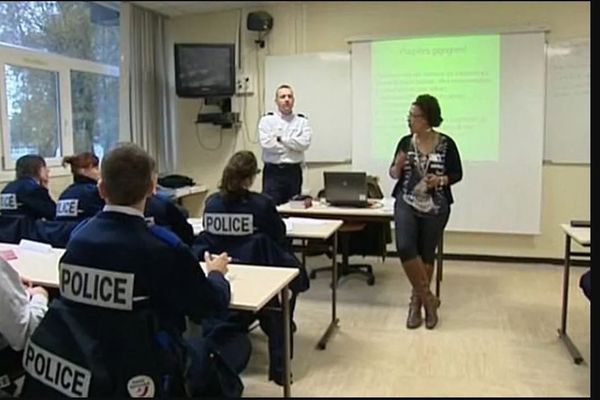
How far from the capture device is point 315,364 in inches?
119

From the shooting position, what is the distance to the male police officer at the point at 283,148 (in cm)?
465

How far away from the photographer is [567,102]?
4.95 meters

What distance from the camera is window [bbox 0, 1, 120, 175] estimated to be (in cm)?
342

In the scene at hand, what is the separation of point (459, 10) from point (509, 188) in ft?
5.59

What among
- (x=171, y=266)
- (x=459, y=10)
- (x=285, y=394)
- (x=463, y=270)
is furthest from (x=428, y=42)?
(x=171, y=266)

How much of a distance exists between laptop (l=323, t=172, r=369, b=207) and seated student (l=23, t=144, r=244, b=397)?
2.54 meters

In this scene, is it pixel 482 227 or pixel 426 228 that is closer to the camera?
pixel 426 228

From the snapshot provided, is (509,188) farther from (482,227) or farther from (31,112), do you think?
(31,112)

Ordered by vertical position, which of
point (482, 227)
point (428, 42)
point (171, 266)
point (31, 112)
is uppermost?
point (428, 42)

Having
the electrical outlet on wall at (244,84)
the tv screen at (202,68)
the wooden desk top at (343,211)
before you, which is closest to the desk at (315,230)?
the wooden desk top at (343,211)

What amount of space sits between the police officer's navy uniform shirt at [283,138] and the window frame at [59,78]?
1156 mm

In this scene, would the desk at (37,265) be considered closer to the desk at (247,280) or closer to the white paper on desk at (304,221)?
the desk at (247,280)
